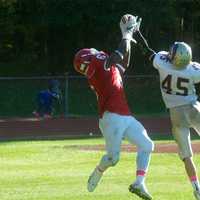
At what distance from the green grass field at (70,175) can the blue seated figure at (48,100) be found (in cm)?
971

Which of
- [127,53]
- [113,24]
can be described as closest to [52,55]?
[113,24]

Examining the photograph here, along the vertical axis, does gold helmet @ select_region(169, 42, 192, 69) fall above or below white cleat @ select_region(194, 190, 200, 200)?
above

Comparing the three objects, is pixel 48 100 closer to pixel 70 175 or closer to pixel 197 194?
pixel 70 175

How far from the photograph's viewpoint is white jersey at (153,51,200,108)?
10.9 meters

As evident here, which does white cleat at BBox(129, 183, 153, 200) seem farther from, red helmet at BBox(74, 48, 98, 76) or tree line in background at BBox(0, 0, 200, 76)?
tree line in background at BBox(0, 0, 200, 76)

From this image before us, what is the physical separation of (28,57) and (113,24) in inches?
247

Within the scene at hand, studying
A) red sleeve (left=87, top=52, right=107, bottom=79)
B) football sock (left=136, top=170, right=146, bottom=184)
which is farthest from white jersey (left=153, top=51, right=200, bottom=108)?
football sock (left=136, top=170, right=146, bottom=184)

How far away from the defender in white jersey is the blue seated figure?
2034 centimetres

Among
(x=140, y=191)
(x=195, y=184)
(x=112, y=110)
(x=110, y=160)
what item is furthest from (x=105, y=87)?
(x=195, y=184)

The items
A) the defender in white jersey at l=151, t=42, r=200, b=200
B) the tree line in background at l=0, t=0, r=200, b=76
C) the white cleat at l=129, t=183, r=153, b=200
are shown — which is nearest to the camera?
the white cleat at l=129, t=183, r=153, b=200

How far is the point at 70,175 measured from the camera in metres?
14.8

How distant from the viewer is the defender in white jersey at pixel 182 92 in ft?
35.7

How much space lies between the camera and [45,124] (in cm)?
2989

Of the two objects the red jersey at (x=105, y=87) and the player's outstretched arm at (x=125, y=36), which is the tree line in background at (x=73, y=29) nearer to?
the player's outstretched arm at (x=125, y=36)
